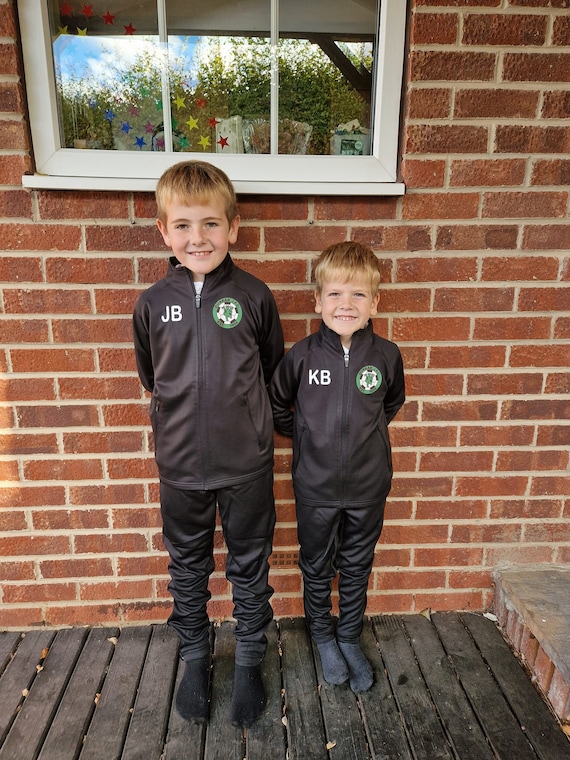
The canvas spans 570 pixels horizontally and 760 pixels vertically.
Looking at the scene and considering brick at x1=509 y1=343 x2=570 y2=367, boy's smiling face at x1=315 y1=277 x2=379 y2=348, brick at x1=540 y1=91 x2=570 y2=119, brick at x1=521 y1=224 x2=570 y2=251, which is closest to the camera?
boy's smiling face at x1=315 y1=277 x2=379 y2=348

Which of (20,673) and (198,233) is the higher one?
(198,233)

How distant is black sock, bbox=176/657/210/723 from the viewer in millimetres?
1934

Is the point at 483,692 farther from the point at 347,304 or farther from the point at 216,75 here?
the point at 216,75

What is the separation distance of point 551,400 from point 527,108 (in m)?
1.13

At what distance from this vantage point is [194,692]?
6.52 ft

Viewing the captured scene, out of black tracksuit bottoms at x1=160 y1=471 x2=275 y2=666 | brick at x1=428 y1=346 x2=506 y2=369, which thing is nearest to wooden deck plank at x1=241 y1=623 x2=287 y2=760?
black tracksuit bottoms at x1=160 y1=471 x2=275 y2=666

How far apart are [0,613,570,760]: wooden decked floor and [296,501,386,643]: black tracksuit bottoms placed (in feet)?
0.61

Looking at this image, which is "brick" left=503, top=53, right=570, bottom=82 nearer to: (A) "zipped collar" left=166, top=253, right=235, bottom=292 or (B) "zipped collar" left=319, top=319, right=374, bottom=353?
(B) "zipped collar" left=319, top=319, right=374, bottom=353

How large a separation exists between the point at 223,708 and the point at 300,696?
11.2 inches

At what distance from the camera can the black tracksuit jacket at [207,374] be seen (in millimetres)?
1869

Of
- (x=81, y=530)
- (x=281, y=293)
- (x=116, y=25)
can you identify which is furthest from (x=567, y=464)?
(x=116, y=25)

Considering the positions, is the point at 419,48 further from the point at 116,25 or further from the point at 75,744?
the point at 75,744

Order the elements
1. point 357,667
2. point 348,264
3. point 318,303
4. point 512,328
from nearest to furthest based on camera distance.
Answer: point 348,264 → point 318,303 → point 357,667 → point 512,328

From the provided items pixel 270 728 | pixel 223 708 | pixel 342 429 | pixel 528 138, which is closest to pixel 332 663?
pixel 270 728
